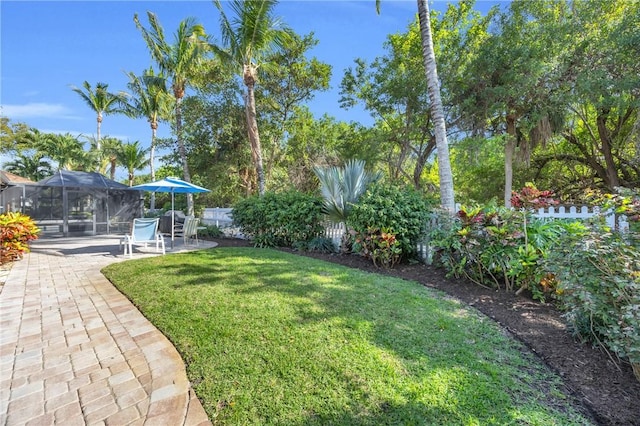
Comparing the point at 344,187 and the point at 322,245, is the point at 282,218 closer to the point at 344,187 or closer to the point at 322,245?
the point at 322,245

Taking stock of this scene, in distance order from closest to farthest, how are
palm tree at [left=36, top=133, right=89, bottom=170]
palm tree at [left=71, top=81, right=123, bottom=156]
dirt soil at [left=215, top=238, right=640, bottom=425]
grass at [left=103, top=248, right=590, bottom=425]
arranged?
grass at [left=103, top=248, right=590, bottom=425], dirt soil at [left=215, top=238, right=640, bottom=425], palm tree at [left=71, top=81, right=123, bottom=156], palm tree at [left=36, top=133, right=89, bottom=170]

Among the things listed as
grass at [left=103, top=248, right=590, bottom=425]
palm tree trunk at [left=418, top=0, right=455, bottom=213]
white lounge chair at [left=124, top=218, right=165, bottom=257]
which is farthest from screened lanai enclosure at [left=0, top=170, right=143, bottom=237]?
palm tree trunk at [left=418, top=0, right=455, bottom=213]

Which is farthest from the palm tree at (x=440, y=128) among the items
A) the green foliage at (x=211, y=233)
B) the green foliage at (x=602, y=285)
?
the green foliage at (x=211, y=233)

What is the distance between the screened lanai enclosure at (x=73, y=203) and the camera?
36.2 feet

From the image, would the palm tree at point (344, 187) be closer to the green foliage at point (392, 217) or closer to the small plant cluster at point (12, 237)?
the green foliage at point (392, 217)

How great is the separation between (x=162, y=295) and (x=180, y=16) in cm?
1362

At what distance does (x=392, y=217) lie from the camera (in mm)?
5551

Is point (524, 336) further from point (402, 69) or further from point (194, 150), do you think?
point (194, 150)

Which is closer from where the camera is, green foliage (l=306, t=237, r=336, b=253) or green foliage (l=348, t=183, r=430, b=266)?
green foliage (l=348, t=183, r=430, b=266)

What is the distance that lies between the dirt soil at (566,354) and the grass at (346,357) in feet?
0.54

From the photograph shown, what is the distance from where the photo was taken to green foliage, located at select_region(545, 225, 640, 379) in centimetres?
210

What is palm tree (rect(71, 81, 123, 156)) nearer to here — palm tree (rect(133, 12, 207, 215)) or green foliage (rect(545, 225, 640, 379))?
palm tree (rect(133, 12, 207, 215))

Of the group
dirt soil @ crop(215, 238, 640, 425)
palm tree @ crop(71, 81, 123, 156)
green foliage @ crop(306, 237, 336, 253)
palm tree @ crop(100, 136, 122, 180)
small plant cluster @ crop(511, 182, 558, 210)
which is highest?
palm tree @ crop(71, 81, 123, 156)

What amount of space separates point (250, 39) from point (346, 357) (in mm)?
11117
